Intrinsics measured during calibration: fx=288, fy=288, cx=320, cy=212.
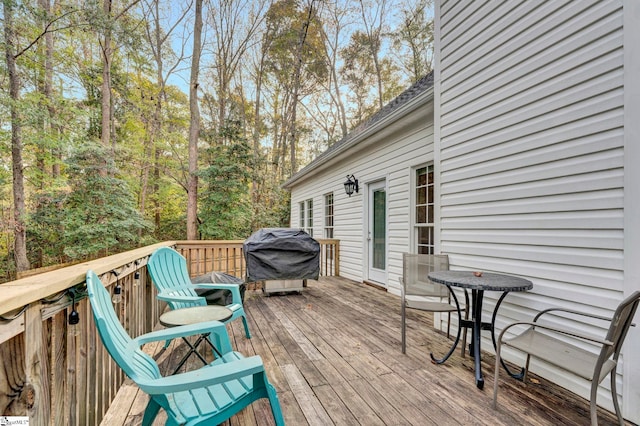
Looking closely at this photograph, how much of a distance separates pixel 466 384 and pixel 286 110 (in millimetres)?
14437

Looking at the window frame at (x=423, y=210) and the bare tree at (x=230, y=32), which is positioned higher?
the bare tree at (x=230, y=32)

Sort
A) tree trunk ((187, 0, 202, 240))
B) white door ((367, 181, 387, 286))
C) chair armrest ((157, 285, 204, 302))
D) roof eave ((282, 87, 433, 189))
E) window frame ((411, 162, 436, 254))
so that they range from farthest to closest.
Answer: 1. tree trunk ((187, 0, 202, 240))
2. white door ((367, 181, 387, 286))
3. window frame ((411, 162, 436, 254))
4. roof eave ((282, 87, 433, 189))
5. chair armrest ((157, 285, 204, 302))

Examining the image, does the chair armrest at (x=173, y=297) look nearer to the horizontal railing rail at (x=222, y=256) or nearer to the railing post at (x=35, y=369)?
the railing post at (x=35, y=369)

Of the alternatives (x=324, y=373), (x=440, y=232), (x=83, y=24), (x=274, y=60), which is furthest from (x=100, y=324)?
(x=274, y=60)

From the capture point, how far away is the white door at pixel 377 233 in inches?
220

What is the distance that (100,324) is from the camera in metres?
1.16

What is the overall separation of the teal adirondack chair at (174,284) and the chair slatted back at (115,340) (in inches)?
37.2

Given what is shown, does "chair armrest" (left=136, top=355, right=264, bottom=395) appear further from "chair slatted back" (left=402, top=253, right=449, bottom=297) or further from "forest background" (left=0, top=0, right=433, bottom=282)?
"forest background" (left=0, top=0, right=433, bottom=282)

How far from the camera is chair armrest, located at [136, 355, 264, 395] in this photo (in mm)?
1133

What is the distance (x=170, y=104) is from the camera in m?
12.7

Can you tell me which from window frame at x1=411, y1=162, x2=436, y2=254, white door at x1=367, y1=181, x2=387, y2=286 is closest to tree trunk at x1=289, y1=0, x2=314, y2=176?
white door at x1=367, y1=181, x2=387, y2=286

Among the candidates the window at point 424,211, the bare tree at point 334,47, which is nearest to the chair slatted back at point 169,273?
the window at point 424,211

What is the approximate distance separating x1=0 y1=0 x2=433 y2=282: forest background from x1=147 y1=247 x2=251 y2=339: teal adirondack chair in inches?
263

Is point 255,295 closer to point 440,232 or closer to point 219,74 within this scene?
point 440,232
